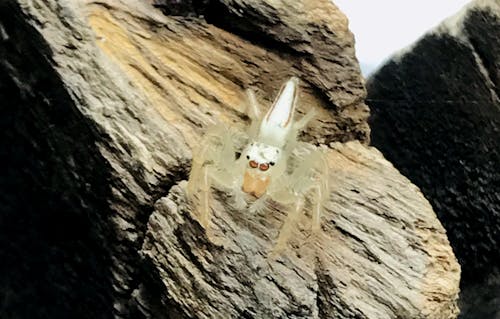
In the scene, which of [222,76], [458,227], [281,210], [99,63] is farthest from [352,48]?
[458,227]

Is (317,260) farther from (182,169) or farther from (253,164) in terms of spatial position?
(182,169)

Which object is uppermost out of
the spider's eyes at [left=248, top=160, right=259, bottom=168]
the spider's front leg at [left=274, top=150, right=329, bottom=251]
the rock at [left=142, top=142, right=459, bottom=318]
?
the spider's eyes at [left=248, top=160, right=259, bottom=168]

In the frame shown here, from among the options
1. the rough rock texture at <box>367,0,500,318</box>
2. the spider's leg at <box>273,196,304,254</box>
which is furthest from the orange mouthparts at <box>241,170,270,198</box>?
the rough rock texture at <box>367,0,500,318</box>

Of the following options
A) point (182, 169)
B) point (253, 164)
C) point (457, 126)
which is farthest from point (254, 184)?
point (457, 126)

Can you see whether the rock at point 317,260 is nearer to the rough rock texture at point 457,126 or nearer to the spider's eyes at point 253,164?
the spider's eyes at point 253,164

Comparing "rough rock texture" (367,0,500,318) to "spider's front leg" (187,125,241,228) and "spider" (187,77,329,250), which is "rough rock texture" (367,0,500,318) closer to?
"spider" (187,77,329,250)

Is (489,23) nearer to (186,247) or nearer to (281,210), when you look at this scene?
(281,210)
